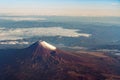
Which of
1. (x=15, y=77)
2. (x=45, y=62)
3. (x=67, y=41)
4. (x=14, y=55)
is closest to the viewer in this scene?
(x=15, y=77)

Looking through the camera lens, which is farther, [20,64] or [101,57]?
[101,57]

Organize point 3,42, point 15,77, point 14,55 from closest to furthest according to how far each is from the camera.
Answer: point 15,77 < point 14,55 < point 3,42

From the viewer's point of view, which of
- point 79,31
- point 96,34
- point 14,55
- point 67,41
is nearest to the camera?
point 14,55

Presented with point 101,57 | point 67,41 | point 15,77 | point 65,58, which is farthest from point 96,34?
point 15,77

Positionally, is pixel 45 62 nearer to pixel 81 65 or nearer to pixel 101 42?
pixel 81 65

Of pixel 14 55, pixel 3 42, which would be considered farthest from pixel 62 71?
pixel 3 42

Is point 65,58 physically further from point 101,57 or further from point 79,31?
point 79,31
